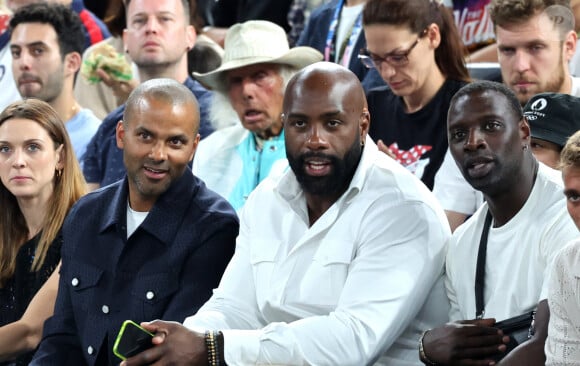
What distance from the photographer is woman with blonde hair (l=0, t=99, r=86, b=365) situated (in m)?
4.94

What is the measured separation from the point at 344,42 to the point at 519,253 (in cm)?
272

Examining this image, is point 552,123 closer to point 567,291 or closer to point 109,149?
point 567,291

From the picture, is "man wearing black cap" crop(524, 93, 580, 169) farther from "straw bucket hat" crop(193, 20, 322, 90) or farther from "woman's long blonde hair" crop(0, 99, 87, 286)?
"woman's long blonde hair" crop(0, 99, 87, 286)

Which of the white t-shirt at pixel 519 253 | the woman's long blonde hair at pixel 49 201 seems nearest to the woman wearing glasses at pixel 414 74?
the white t-shirt at pixel 519 253

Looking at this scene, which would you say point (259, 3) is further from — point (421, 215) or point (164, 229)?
point (421, 215)

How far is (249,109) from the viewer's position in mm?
5383

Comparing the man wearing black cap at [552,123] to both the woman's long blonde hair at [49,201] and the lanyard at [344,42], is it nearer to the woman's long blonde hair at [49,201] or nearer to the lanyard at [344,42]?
the lanyard at [344,42]

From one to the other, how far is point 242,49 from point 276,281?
1.86m

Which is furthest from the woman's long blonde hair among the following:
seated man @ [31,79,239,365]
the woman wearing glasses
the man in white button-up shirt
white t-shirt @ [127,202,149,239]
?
the woman wearing glasses

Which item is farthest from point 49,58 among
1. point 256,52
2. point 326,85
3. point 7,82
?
point 326,85

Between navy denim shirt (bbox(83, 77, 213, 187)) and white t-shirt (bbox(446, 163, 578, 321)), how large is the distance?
232cm

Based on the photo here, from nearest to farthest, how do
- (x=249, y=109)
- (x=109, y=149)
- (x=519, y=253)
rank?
1. (x=519, y=253)
2. (x=249, y=109)
3. (x=109, y=149)

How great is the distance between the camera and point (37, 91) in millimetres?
6715

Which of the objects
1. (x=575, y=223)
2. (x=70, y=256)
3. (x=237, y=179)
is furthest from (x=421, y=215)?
(x=237, y=179)
